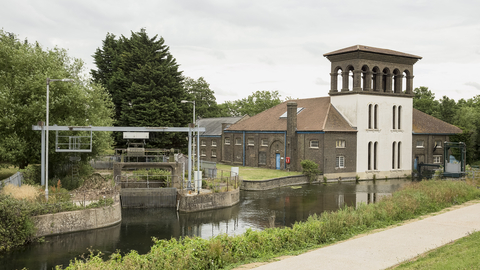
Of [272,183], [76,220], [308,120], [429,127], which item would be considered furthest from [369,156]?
[76,220]

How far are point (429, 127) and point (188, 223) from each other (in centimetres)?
3762

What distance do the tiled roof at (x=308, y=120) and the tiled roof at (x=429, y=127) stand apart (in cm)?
1086

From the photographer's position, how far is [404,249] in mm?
12594

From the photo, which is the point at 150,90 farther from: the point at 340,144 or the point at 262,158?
the point at 340,144

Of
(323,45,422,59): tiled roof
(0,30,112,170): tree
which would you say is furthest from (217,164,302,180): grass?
(0,30,112,170): tree

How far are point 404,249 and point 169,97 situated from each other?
3960 centimetres

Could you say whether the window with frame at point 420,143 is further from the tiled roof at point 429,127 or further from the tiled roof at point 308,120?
the tiled roof at point 308,120

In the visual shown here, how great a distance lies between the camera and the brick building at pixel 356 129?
4309 centimetres

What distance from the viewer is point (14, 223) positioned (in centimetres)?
1775

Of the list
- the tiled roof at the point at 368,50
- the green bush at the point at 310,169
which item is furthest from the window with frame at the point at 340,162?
the tiled roof at the point at 368,50

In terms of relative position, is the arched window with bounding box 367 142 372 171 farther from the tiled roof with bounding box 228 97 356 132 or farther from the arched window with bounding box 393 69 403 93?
the arched window with bounding box 393 69 403 93

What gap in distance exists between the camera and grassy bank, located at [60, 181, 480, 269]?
11.7 meters

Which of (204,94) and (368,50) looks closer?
(368,50)

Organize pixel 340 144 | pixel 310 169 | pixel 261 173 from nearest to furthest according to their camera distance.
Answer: pixel 310 169
pixel 261 173
pixel 340 144
